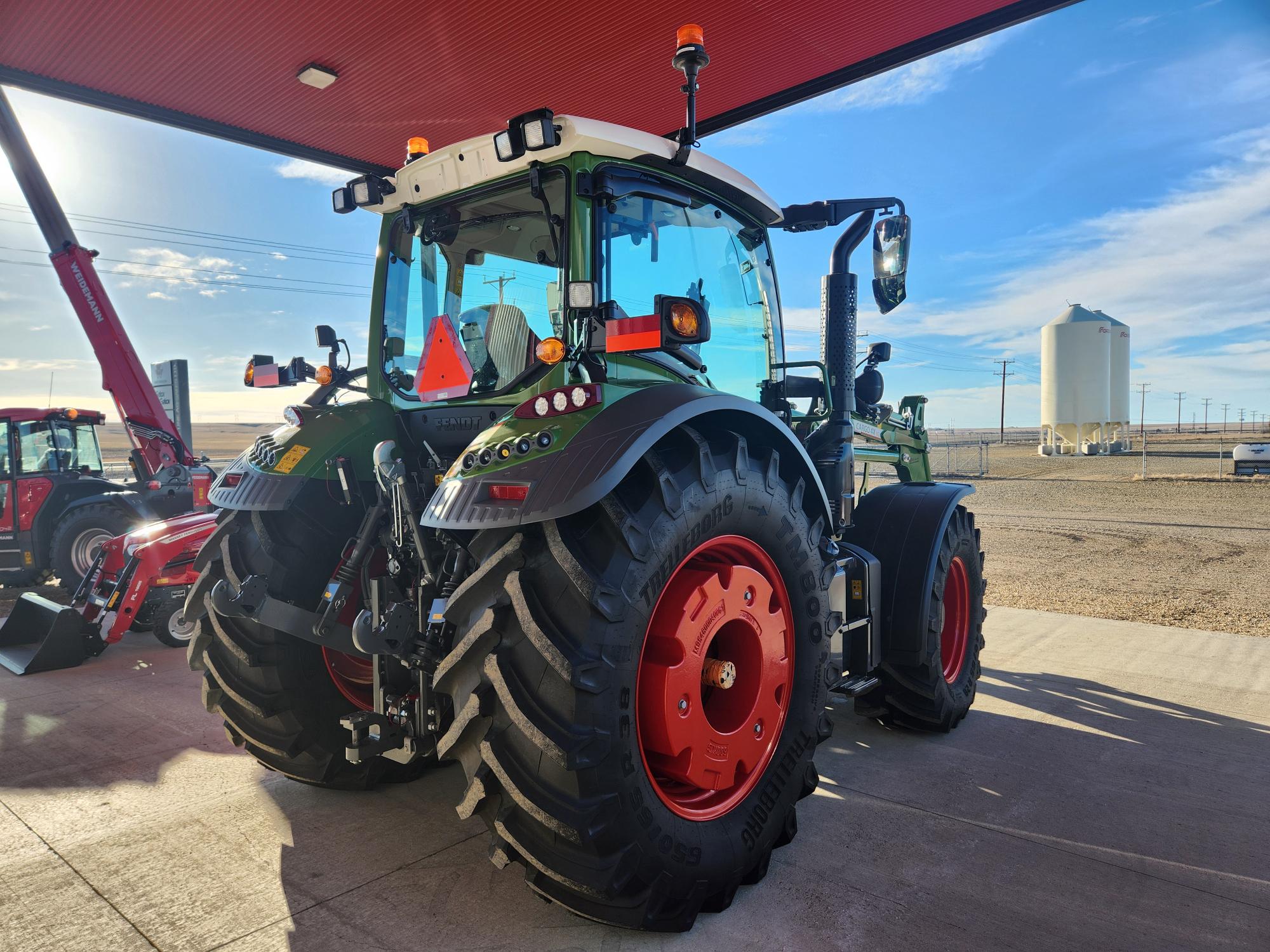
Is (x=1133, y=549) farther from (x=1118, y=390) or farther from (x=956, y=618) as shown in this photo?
(x=1118, y=390)

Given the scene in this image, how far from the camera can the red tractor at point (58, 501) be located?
852 centimetres

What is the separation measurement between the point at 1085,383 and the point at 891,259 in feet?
151

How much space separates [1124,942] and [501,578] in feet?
6.91

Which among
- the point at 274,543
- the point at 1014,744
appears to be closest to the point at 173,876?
the point at 274,543

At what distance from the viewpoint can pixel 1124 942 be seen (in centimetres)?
226

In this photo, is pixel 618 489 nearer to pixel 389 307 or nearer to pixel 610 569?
pixel 610 569

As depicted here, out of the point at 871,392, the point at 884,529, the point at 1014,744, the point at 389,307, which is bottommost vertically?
the point at 1014,744

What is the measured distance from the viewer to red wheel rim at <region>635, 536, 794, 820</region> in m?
2.30

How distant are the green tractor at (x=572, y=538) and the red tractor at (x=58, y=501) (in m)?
Result: 6.87

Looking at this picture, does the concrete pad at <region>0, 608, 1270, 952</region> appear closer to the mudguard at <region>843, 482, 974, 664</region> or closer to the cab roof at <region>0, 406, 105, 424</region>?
the mudguard at <region>843, 482, 974, 664</region>

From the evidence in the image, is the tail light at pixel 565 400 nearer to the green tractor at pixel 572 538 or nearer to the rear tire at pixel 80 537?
the green tractor at pixel 572 538

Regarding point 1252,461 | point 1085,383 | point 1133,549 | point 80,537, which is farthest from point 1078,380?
point 80,537

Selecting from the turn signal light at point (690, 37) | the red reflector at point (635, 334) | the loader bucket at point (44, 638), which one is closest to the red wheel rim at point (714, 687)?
the red reflector at point (635, 334)

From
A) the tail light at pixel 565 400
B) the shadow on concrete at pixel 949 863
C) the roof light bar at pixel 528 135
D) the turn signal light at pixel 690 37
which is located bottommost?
the shadow on concrete at pixel 949 863
